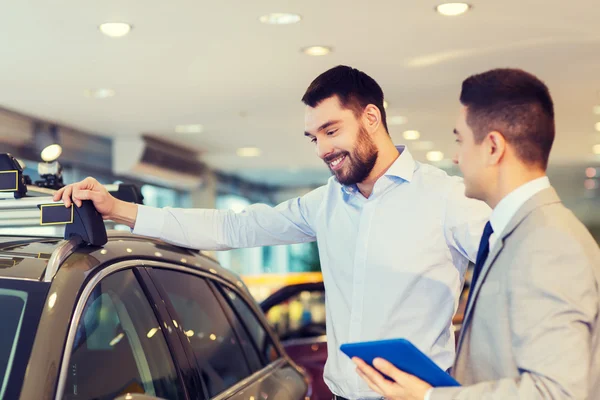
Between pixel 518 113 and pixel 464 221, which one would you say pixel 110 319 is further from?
pixel 518 113

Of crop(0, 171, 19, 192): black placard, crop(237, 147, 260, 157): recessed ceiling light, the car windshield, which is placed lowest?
the car windshield

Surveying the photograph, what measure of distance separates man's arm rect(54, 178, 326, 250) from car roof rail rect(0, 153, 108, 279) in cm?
36

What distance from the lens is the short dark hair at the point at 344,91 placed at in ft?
8.42

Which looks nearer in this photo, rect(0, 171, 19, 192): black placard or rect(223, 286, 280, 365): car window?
rect(0, 171, 19, 192): black placard

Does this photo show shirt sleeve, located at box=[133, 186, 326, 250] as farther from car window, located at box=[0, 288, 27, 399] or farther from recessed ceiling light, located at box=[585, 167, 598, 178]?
recessed ceiling light, located at box=[585, 167, 598, 178]

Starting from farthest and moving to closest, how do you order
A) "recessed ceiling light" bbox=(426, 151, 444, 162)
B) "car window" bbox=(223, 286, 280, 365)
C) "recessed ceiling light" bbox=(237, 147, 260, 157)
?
1. "recessed ceiling light" bbox=(426, 151, 444, 162)
2. "recessed ceiling light" bbox=(237, 147, 260, 157)
3. "car window" bbox=(223, 286, 280, 365)

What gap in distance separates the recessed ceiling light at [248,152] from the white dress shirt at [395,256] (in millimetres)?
9499

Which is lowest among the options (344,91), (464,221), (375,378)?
(375,378)

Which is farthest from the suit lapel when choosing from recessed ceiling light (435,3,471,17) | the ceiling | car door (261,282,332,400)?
car door (261,282,332,400)

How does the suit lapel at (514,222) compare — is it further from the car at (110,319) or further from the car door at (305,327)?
the car door at (305,327)

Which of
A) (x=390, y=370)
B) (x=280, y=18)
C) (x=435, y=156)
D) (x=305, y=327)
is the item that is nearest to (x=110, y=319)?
(x=390, y=370)

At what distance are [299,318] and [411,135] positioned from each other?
5.31 metres

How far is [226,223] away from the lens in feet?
9.05

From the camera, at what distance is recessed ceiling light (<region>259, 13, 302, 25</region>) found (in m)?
5.50
